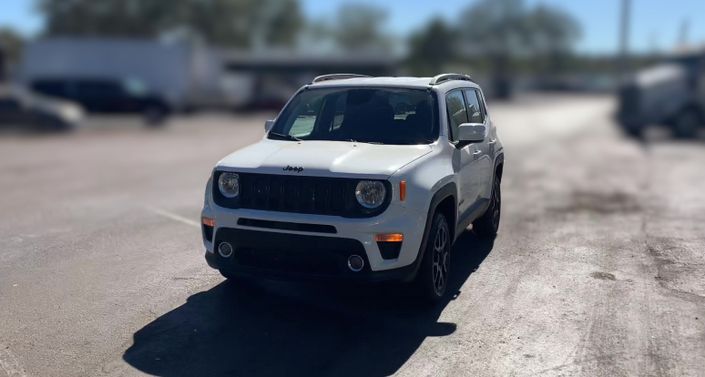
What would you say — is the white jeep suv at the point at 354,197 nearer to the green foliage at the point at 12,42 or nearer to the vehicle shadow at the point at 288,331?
the vehicle shadow at the point at 288,331

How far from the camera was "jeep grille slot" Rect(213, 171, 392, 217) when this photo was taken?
541cm

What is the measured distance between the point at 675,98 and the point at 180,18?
164 feet

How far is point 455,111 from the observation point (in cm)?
701

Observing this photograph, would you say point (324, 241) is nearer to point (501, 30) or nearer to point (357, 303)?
point (357, 303)

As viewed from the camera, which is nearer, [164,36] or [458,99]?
[458,99]

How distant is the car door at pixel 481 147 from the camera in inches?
287

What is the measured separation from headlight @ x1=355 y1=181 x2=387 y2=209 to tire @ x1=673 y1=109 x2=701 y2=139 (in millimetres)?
20680

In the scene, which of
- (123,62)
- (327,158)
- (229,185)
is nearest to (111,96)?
(123,62)

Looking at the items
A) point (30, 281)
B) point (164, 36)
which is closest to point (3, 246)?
point (30, 281)

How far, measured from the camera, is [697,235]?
8.54 meters

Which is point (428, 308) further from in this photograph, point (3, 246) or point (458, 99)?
point (3, 246)

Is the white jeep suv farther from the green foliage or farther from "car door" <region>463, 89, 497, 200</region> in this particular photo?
the green foliage

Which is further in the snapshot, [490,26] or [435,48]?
[490,26]

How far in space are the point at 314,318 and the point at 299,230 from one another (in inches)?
30.5
